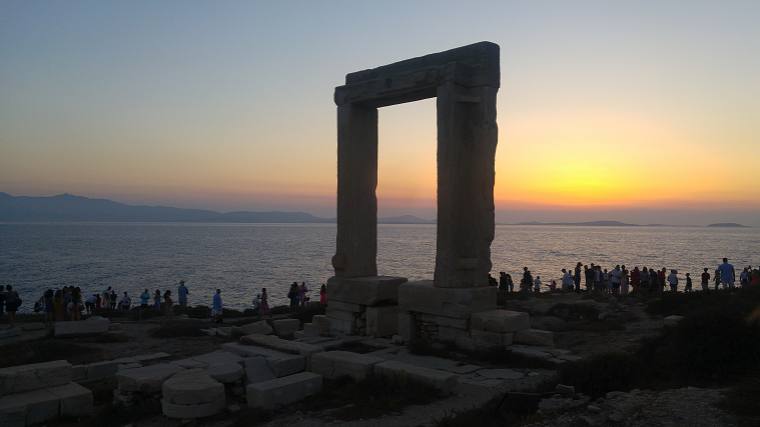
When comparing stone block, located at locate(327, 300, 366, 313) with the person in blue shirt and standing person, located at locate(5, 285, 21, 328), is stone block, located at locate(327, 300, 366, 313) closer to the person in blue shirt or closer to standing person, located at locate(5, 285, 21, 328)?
standing person, located at locate(5, 285, 21, 328)

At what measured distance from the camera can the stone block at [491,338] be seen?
11000 millimetres

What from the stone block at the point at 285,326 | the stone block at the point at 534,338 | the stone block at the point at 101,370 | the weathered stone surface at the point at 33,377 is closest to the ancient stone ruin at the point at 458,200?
the stone block at the point at 534,338

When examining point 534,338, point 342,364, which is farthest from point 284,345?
point 534,338

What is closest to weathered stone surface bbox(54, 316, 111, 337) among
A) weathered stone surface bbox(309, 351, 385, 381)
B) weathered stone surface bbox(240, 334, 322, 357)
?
weathered stone surface bbox(240, 334, 322, 357)

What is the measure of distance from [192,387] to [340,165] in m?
7.00

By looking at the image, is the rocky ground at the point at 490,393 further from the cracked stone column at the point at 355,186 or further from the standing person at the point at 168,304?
the standing person at the point at 168,304

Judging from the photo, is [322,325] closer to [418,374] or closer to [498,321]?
[498,321]

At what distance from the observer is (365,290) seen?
1358 centimetres

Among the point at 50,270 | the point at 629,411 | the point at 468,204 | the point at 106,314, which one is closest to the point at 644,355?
the point at 629,411

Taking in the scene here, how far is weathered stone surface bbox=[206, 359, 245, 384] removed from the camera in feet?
32.3

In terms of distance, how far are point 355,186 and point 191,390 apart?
268 inches

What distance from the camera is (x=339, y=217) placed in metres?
14.3

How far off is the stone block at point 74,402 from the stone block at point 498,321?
286 inches

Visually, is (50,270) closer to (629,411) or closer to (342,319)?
(342,319)
